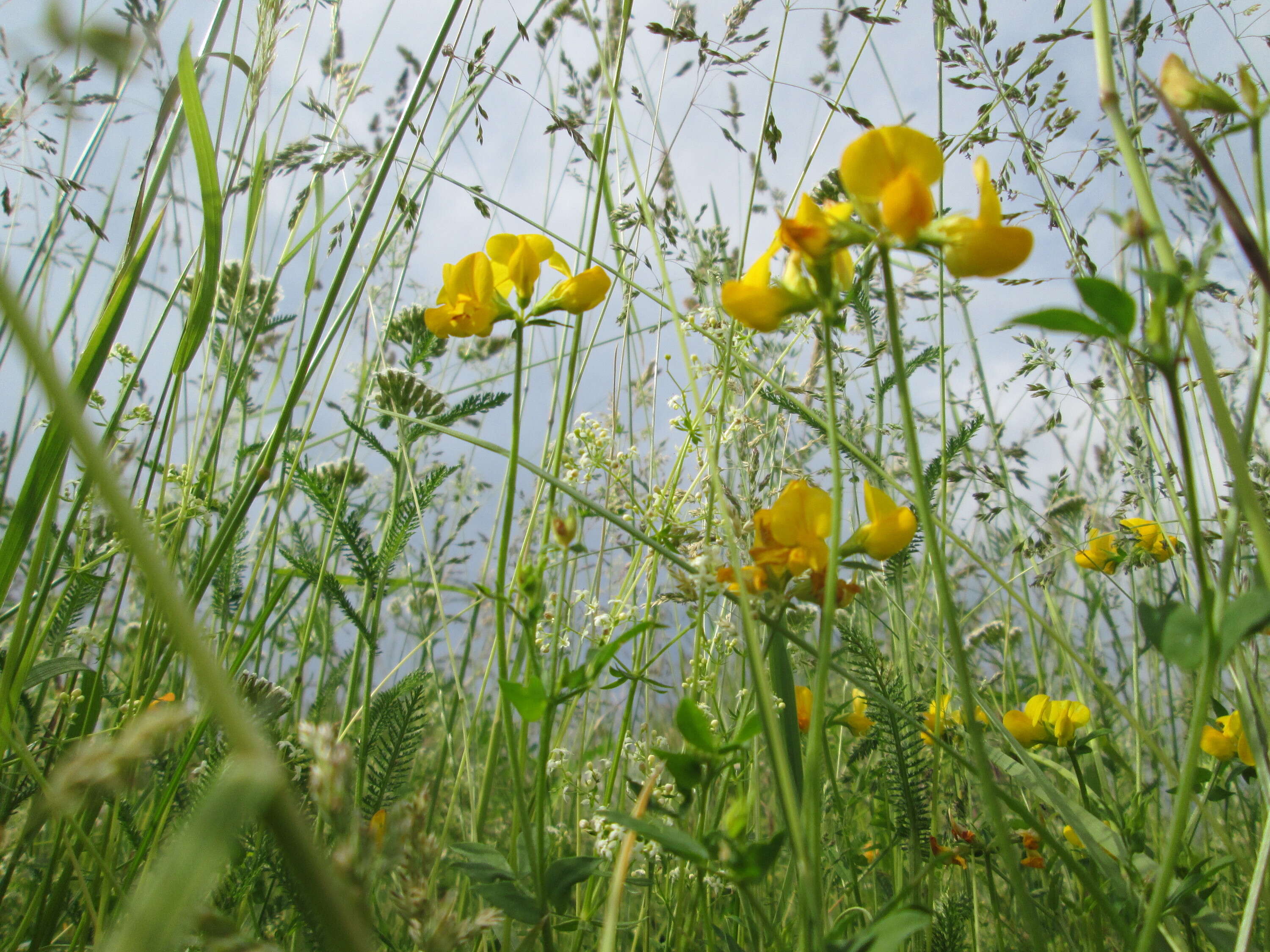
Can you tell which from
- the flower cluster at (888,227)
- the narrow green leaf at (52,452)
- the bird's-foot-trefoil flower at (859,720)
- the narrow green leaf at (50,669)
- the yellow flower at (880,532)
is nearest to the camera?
the flower cluster at (888,227)

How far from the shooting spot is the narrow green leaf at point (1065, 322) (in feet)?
1.68

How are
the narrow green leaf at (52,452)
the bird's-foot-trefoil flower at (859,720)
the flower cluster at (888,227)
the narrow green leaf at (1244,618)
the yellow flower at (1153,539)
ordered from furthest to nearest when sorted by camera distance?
the yellow flower at (1153,539), the bird's-foot-trefoil flower at (859,720), the narrow green leaf at (52,452), the flower cluster at (888,227), the narrow green leaf at (1244,618)

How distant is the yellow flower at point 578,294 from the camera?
0.94m

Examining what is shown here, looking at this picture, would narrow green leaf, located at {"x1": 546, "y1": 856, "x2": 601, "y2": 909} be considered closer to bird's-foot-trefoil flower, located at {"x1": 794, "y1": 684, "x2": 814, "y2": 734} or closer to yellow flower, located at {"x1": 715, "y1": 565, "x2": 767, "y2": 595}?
yellow flower, located at {"x1": 715, "y1": 565, "x2": 767, "y2": 595}

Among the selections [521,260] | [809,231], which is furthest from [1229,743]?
[521,260]

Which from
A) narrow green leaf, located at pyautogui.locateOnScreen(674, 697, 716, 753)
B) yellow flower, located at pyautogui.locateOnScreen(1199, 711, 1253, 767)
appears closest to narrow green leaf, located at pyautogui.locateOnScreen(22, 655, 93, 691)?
narrow green leaf, located at pyautogui.locateOnScreen(674, 697, 716, 753)

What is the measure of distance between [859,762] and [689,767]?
1163 mm

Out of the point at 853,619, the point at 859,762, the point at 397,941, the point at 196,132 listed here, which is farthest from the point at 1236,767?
the point at 196,132

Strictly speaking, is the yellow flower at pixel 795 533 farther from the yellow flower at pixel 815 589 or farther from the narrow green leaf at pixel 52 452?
the narrow green leaf at pixel 52 452

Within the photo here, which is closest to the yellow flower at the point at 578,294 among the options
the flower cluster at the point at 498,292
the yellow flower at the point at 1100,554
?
the flower cluster at the point at 498,292

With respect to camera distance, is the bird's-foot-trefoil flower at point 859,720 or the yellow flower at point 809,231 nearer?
the yellow flower at point 809,231

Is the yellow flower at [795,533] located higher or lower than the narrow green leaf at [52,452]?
lower

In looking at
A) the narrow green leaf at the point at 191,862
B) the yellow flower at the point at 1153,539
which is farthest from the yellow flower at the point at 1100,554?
the narrow green leaf at the point at 191,862

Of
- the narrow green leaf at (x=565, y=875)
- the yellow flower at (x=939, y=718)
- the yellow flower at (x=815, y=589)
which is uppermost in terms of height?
the yellow flower at (x=815, y=589)
